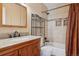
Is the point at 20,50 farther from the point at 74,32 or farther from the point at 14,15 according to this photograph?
the point at 74,32

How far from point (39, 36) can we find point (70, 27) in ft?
2.06

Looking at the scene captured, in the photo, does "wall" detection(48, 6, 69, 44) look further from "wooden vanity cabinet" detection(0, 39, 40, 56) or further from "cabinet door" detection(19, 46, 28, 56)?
"cabinet door" detection(19, 46, 28, 56)

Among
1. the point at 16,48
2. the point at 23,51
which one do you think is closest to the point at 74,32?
the point at 23,51

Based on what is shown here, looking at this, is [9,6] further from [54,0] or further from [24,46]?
[54,0]

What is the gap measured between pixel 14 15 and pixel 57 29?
1000 mm

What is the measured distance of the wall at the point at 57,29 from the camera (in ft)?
8.14

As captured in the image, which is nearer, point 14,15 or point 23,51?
point 23,51

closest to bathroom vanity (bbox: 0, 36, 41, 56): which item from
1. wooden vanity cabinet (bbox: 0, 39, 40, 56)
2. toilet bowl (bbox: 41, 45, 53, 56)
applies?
wooden vanity cabinet (bbox: 0, 39, 40, 56)

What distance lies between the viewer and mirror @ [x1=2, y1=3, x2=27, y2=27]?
1.92m

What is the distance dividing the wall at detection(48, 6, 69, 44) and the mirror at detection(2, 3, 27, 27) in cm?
55

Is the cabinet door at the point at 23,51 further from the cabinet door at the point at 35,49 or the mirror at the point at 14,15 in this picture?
the mirror at the point at 14,15

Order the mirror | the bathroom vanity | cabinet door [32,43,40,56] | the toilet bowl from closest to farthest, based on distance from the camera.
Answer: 1. the bathroom vanity
2. the mirror
3. cabinet door [32,43,40,56]
4. the toilet bowl

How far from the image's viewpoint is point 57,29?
2.60 m

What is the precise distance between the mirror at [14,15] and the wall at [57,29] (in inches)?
21.7
